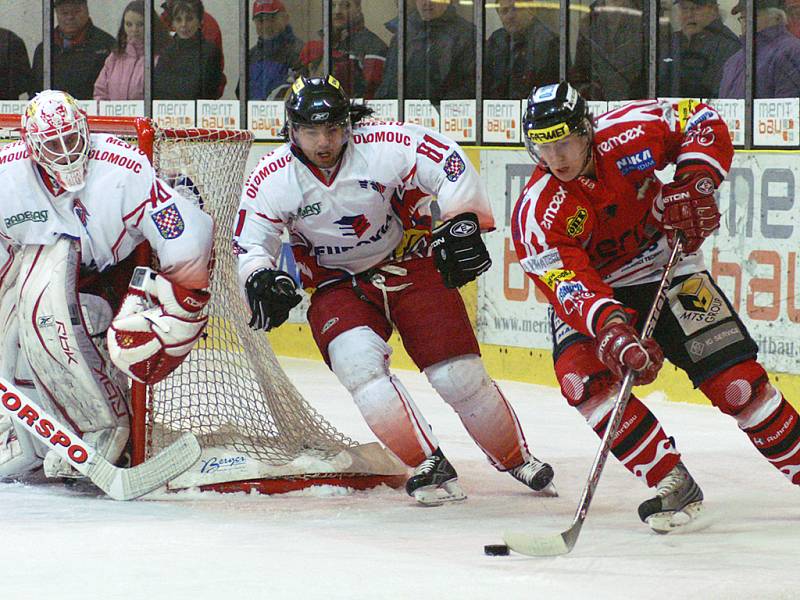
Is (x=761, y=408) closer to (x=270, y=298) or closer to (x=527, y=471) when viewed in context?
(x=527, y=471)

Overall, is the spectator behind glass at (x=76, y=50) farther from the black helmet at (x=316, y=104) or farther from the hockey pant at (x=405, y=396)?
the hockey pant at (x=405, y=396)

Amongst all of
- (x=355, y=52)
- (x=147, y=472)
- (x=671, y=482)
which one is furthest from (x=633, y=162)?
(x=355, y=52)

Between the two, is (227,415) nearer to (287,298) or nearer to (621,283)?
(287,298)

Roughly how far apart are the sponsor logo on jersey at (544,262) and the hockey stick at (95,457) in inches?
41.5

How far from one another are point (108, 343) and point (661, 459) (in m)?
1.44

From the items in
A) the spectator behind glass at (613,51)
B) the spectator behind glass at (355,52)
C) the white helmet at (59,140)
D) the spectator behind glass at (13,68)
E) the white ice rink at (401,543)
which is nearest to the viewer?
the white ice rink at (401,543)

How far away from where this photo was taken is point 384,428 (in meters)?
4.09

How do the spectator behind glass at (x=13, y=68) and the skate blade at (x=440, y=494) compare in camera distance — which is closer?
the skate blade at (x=440, y=494)

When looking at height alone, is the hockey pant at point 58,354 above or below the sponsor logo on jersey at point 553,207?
below

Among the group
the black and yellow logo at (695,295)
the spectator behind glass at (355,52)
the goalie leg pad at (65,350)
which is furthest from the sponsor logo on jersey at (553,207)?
the spectator behind glass at (355,52)

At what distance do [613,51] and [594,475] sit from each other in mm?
3107

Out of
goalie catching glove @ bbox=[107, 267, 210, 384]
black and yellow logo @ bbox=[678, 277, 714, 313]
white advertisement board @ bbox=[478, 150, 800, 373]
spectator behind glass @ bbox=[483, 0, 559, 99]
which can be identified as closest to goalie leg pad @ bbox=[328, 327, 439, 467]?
goalie catching glove @ bbox=[107, 267, 210, 384]

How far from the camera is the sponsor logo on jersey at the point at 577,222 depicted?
12.3 ft

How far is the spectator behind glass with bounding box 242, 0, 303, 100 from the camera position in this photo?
7680 mm
